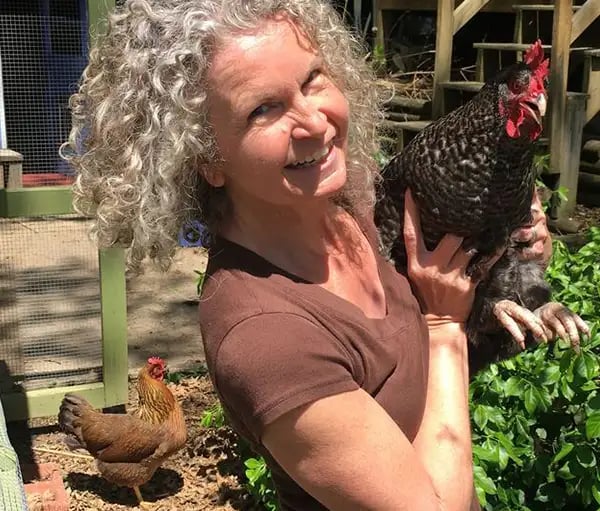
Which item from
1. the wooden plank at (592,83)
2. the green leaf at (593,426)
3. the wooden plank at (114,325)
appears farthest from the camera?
the wooden plank at (592,83)

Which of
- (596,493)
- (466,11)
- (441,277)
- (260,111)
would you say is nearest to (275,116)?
(260,111)

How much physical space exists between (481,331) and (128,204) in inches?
36.4

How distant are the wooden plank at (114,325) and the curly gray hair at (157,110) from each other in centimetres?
226

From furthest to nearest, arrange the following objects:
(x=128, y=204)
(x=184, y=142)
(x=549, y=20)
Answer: (x=549, y=20), (x=128, y=204), (x=184, y=142)

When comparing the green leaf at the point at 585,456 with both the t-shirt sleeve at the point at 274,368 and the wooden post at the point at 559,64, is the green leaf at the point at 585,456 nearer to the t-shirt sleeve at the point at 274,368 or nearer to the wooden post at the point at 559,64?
the t-shirt sleeve at the point at 274,368

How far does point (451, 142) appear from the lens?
1974 millimetres

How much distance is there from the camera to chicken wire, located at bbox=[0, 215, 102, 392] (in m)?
4.09

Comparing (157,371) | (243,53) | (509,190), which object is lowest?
(157,371)

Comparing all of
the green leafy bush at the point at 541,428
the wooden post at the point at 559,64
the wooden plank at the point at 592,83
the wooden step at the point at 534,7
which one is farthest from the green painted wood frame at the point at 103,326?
the wooden step at the point at 534,7

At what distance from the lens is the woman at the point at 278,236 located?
4.33 ft

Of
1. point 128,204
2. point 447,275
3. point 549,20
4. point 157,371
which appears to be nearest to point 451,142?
point 447,275

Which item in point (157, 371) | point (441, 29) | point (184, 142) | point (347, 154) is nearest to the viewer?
point (184, 142)

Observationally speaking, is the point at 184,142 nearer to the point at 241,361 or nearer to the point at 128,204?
the point at 128,204

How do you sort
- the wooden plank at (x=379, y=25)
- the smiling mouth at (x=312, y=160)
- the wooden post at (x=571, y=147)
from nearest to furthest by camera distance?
the smiling mouth at (x=312, y=160) → the wooden post at (x=571, y=147) → the wooden plank at (x=379, y=25)
